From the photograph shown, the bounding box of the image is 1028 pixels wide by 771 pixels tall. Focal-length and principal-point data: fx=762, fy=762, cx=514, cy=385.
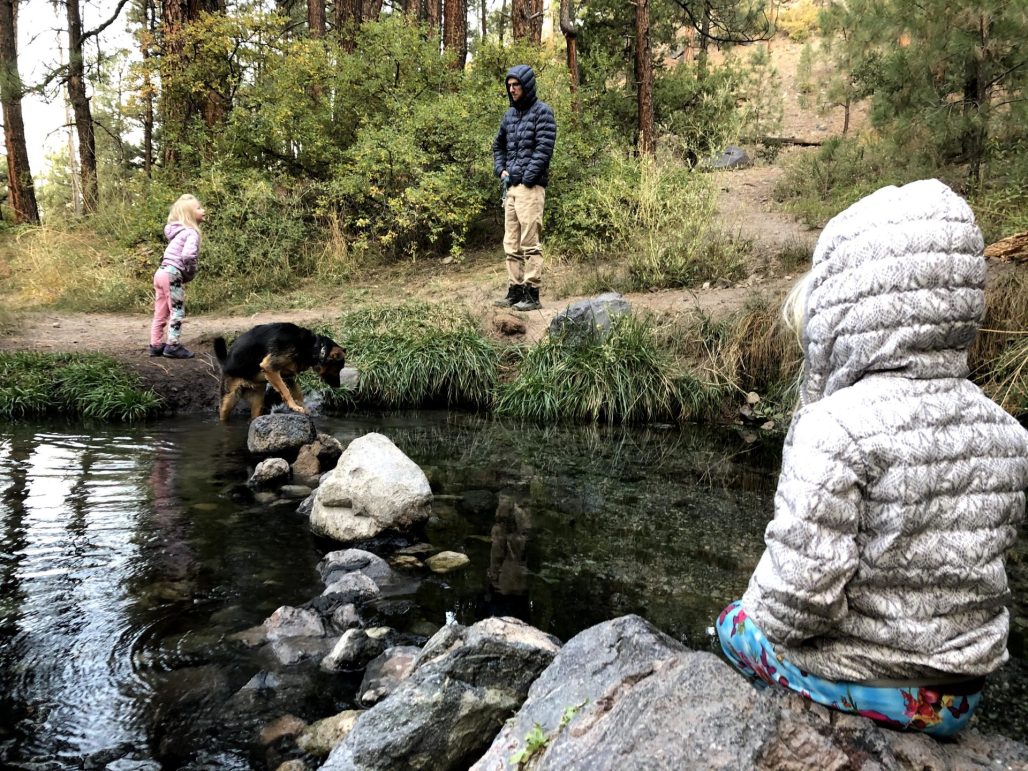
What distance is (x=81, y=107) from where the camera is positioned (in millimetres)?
17000

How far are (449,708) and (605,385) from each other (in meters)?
5.81

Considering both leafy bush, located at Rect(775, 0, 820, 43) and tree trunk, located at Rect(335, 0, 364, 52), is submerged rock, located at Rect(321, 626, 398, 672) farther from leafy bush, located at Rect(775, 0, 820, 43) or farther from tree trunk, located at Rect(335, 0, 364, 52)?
leafy bush, located at Rect(775, 0, 820, 43)

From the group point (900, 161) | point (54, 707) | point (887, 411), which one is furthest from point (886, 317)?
point (900, 161)

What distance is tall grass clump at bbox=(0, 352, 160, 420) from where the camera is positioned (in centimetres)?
759

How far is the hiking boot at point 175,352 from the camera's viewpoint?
8664 mm

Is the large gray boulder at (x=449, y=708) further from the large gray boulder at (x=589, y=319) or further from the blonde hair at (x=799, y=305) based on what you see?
the large gray boulder at (x=589, y=319)

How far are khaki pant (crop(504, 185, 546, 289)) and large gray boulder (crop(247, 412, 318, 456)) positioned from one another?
405 centimetres

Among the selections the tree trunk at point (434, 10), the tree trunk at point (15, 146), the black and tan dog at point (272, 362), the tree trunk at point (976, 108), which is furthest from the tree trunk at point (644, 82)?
the tree trunk at point (15, 146)

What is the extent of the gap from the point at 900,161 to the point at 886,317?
10688mm

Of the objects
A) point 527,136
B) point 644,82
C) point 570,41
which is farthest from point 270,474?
point 570,41

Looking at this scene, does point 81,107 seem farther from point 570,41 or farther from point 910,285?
point 910,285

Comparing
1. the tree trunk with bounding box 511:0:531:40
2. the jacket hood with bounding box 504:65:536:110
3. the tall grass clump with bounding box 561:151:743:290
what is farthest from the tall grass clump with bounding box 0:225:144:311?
the tree trunk with bounding box 511:0:531:40

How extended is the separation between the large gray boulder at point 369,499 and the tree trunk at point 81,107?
13455mm

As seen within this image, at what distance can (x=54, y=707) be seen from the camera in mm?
2791
